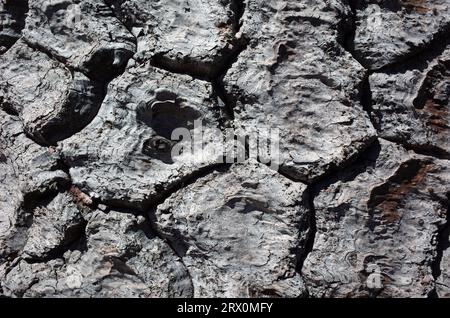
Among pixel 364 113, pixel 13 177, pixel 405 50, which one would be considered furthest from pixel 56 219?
pixel 405 50

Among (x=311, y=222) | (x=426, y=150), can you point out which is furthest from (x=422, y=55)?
(x=311, y=222)

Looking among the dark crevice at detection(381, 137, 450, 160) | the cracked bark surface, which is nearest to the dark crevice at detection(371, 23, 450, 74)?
the cracked bark surface

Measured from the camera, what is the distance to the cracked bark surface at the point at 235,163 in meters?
1.22

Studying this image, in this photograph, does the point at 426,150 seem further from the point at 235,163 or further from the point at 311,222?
the point at 235,163

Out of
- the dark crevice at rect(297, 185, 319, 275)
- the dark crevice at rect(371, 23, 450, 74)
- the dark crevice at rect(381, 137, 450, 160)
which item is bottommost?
the dark crevice at rect(297, 185, 319, 275)

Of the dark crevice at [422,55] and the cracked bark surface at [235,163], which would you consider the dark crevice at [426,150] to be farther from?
the dark crevice at [422,55]

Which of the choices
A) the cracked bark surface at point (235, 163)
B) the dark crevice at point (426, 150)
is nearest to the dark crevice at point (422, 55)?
the cracked bark surface at point (235, 163)

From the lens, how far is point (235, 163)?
1258mm

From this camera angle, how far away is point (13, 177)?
135 cm

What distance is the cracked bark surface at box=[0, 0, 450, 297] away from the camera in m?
1.22

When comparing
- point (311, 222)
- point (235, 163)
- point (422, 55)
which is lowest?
point (311, 222)

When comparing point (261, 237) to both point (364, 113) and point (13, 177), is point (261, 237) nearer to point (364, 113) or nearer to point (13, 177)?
point (364, 113)

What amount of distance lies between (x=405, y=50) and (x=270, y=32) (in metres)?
0.31

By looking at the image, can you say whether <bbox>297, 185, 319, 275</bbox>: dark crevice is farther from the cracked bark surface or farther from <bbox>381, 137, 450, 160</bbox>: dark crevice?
<bbox>381, 137, 450, 160</bbox>: dark crevice
